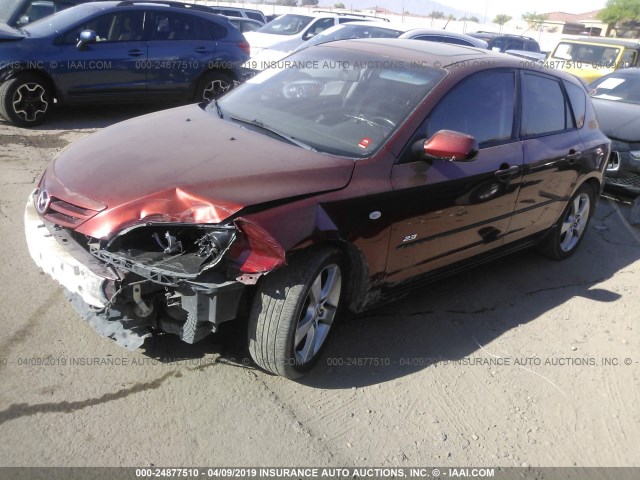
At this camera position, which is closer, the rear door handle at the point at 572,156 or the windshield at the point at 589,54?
the rear door handle at the point at 572,156

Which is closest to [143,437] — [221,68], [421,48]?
[421,48]

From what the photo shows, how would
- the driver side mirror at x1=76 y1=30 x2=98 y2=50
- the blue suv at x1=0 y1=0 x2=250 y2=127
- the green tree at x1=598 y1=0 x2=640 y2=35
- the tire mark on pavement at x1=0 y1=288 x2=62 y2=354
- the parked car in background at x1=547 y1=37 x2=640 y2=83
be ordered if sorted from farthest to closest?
the green tree at x1=598 y1=0 x2=640 y2=35, the parked car in background at x1=547 y1=37 x2=640 y2=83, the driver side mirror at x1=76 y1=30 x2=98 y2=50, the blue suv at x1=0 y1=0 x2=250 y2=127, the tire mark on pavement at x1=0 y1=288 x2=62 y2=354

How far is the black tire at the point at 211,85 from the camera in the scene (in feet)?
30.5

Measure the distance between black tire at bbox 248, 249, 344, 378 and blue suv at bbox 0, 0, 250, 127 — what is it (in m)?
5.97

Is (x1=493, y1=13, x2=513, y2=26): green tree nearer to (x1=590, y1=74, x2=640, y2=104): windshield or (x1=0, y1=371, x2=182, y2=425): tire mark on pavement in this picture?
(x1=590, y1=74, x2=640, y2=104): windshield

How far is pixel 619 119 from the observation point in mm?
7723

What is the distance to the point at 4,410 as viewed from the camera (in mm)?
2840

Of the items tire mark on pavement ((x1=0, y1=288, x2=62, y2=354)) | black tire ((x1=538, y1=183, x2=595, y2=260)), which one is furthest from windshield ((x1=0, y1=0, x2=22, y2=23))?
black tire ((x1=538, y1=183, x2=595, y2=260))

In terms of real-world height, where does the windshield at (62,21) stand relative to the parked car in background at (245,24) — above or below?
above

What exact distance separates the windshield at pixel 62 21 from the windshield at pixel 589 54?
32.4ft

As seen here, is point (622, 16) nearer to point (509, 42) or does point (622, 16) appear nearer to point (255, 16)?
point (509, 42)

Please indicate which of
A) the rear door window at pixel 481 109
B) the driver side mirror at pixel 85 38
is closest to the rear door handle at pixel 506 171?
the rear door window at pixel 481 109

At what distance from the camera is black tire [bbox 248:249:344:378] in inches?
117

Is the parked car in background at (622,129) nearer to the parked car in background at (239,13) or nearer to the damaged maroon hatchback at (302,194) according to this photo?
the damaged maroon hatchback at (302,194)
